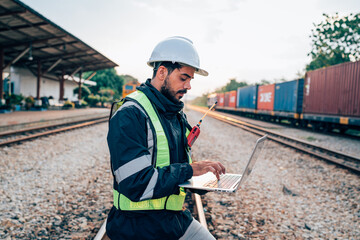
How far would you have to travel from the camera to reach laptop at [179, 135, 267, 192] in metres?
1.35

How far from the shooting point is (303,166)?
270 inches

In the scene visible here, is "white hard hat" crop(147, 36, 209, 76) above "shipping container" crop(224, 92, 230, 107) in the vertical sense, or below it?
below

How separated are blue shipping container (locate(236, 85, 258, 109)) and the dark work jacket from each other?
2606 centimetres

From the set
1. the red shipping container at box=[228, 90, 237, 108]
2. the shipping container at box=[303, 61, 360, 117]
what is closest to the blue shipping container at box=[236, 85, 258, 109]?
the red shipping container at box=[228, 90, 237, 108]

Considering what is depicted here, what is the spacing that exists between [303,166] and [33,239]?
6264 millimetres

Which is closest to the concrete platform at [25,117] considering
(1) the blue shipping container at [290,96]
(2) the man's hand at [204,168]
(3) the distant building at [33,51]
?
(3) the distant building at [33,51]


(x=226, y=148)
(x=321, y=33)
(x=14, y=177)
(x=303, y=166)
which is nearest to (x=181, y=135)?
(x=14, y=177)

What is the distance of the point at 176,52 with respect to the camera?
1.46m

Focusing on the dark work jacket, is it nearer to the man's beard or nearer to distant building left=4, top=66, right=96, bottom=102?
the man's beard

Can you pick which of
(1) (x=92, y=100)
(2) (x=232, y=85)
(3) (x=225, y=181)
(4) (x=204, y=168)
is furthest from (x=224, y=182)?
(2) (x=232, y=85)

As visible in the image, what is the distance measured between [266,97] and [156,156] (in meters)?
23.4

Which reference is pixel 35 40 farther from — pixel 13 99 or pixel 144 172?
pixel 144 172

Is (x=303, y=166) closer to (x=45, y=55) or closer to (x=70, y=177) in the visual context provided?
(x=70, y=177)

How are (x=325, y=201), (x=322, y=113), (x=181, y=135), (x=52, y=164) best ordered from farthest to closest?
1. (x=322, y=113)
2. (x=52, y=164)
3. (x=325, y=201)
4. (x=181, y=135)
